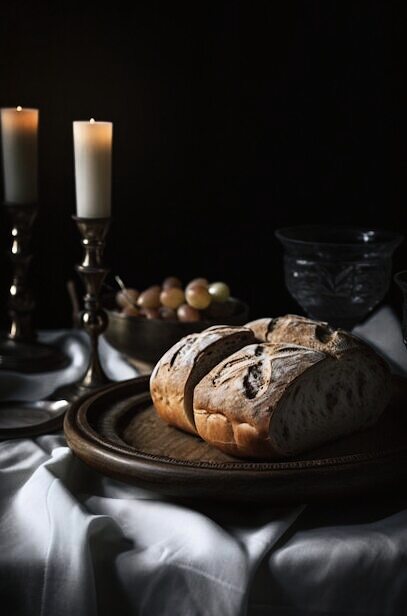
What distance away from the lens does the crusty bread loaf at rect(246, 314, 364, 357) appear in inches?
65.6

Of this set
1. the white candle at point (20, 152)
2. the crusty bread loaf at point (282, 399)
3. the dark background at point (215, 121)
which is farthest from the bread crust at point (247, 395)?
the dark background at point (215, 121)

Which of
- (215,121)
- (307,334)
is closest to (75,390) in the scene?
(307,334)

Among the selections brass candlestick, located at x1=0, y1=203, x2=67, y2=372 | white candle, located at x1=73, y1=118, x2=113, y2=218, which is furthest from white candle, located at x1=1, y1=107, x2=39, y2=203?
white candle, located at x1=73, y1=118, x2=113, y2=218

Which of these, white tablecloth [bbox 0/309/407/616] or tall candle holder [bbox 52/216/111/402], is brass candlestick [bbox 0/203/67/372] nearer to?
tall candle holder [bbox 52/216/111/402]

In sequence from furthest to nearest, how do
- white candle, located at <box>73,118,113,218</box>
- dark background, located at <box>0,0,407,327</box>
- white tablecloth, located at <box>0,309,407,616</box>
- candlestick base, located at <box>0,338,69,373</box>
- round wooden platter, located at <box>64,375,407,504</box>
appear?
1. dark background, located at <box>0,0,407,327</box>
2. candlestick base, located at <box>0,338,69,373</box>
3. white candle, located at <box>73,118,113,218</box>
4. round wooden platter, located at <box>64,375,407,504</box>
5. white tablecloth, located at <box>0,309,407,616</box>

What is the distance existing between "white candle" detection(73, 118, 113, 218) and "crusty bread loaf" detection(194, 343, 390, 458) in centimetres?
65

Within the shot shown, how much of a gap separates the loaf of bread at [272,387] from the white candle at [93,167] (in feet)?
1.71

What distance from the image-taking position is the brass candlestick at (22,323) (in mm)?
2383

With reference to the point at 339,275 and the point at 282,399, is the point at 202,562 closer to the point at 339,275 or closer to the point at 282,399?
the point at 282,399

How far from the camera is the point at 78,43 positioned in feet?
9.19

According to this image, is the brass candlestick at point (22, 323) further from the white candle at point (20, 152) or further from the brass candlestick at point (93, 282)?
the brass candlestick at point (93, 282)

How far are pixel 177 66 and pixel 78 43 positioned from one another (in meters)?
0.32

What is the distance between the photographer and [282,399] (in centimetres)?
151

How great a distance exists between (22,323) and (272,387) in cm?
124
